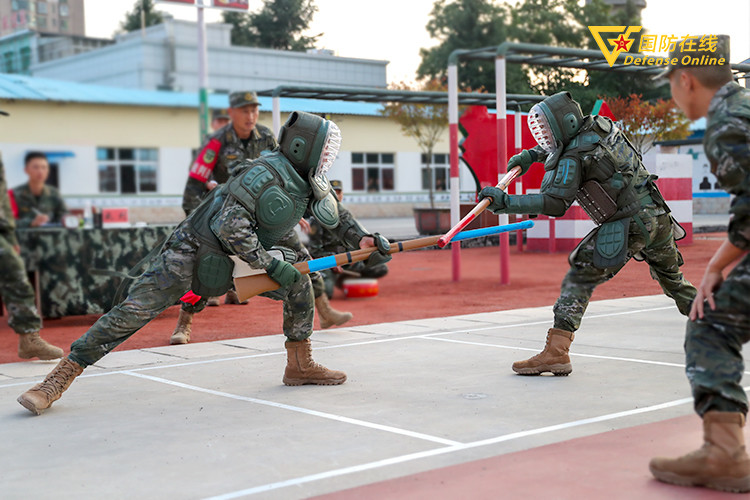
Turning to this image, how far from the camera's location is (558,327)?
612 centimetres

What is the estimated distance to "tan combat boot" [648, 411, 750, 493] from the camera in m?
3.52

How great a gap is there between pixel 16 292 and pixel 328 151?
2804 mm

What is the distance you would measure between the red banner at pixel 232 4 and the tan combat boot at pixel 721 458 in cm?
1399

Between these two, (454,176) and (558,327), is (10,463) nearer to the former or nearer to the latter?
(558,327)

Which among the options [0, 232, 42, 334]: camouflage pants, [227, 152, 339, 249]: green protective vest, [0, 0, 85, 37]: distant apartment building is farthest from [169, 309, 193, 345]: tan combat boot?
[0, 0, 85, 37]: distant apartment building

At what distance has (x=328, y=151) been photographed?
5477mm

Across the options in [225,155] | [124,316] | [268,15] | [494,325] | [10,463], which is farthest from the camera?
[268,15]

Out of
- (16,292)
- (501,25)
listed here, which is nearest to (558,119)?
(16,292)

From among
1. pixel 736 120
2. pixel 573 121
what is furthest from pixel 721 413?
pixel 573 121

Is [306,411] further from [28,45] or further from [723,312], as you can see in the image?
[28,45]

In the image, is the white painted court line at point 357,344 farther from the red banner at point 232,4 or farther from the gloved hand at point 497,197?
the red banner at point 232,4

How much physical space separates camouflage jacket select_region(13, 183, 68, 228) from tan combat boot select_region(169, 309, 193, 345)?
5.04 feet

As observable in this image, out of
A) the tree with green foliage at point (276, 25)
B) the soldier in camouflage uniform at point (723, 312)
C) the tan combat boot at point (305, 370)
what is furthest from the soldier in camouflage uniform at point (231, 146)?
the tree with green foliage at point (276, 25)

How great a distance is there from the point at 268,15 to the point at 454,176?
4375 centimetres
